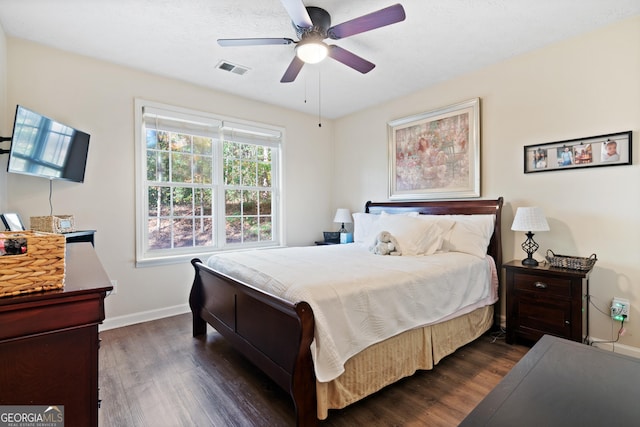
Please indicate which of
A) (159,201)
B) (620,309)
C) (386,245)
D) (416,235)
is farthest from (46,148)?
(620,309)

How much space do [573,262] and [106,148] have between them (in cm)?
449

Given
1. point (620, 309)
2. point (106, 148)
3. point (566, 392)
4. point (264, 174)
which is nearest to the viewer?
point (566, 392)

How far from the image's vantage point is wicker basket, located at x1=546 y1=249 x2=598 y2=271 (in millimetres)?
2440

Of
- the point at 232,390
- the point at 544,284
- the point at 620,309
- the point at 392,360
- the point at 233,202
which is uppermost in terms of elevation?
the point at 233,202

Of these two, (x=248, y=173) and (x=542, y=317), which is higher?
(x=248, y=173)

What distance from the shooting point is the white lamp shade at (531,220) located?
2.58 m

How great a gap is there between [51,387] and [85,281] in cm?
32

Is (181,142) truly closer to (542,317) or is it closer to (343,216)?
(343,216)

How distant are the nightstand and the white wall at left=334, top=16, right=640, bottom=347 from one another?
291 millimetres

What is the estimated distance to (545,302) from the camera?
100 inches

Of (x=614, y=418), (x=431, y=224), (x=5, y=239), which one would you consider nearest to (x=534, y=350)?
(x=614, y=418)

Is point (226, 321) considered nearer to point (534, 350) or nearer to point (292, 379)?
point (292, 379)

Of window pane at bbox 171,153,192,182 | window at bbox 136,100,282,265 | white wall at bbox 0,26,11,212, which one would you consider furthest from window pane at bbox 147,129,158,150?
white wall at bbox 0,26,11,212

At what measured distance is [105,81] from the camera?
10.2 feet
